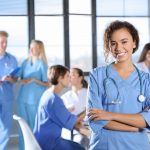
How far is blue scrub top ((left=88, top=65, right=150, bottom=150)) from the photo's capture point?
1549 millimetres

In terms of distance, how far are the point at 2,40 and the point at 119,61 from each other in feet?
9.58

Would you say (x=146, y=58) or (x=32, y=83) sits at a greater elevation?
(x=146, y=58)

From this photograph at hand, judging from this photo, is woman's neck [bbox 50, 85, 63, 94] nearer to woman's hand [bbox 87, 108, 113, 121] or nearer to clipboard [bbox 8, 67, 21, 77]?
woman's hand [bbox 87, 108, 113, 121]

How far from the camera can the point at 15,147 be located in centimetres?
500

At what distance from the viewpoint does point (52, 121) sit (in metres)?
2.77

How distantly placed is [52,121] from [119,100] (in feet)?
4.16

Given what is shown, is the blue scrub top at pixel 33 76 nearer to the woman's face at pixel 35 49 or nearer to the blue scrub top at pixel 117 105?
the woman's face at pixel 35 49

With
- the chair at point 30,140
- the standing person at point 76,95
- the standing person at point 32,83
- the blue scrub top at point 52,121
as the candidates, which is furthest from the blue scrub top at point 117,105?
the standing person at point 32,83

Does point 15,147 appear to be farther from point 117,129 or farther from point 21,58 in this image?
point 117,129

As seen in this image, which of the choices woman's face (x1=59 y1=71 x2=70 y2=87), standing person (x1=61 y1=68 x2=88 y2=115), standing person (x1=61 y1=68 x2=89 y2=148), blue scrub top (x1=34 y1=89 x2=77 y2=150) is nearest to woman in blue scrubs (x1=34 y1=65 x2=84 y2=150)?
blue scrub top (x1=34 y1=89 x2=77 y2=150)

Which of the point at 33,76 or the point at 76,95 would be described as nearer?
the point at 76,95

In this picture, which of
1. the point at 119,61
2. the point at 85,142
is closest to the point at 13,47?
the point at 85,142

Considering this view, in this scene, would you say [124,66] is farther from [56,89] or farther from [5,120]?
[5,120]

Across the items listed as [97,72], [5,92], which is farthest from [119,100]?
[5,92]
